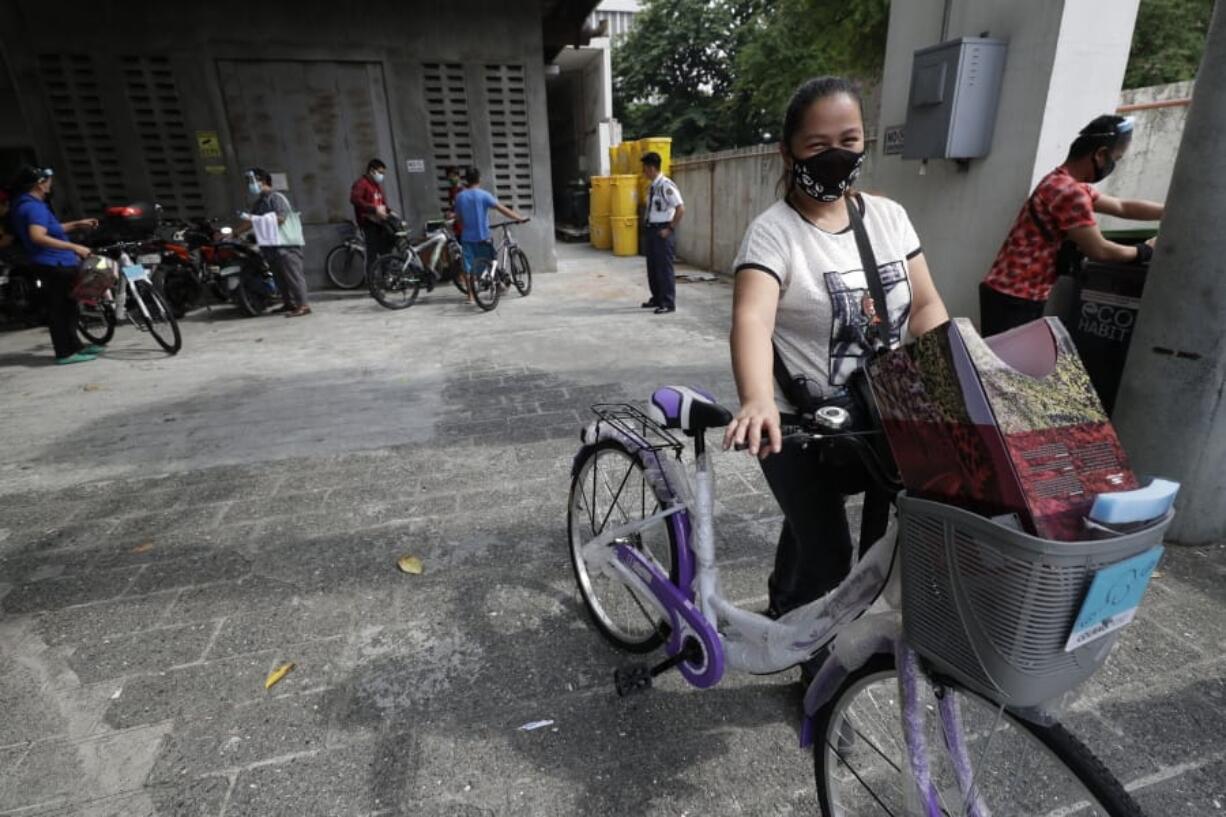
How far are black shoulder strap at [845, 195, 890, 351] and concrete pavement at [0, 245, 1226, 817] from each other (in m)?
1.24

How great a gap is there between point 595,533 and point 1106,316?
115 inches

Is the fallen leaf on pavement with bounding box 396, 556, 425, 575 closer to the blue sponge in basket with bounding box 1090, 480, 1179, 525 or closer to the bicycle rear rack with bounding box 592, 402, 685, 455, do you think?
the bicycle rear rack with bounding box 592, 402, 685, 455

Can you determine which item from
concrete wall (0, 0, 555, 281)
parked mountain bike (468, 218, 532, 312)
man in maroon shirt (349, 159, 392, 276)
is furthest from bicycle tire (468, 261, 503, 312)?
concrete wall (0, 0, 555, 281)

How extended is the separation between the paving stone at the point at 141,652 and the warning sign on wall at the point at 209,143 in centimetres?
928

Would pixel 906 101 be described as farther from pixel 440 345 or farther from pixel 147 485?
pixel 147 485

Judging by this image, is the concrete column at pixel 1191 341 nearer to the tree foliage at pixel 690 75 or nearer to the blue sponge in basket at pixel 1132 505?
the blue sponge in basket at pixel 1132 505

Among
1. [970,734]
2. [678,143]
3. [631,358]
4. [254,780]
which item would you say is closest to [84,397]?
[631,358]

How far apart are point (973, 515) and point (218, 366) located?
274 inches

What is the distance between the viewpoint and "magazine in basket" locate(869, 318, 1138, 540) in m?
0.89

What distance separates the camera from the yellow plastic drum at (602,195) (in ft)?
47.1

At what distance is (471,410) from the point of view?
4910mm

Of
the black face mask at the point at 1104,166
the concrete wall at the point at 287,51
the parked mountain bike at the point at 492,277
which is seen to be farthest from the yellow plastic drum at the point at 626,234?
the black face mask at the point at 1104,166

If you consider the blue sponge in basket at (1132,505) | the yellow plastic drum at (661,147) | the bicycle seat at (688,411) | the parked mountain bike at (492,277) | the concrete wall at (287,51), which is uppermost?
the concrete wall at (287,51)

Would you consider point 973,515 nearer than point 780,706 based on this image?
Yes
